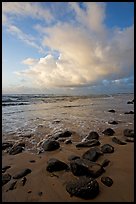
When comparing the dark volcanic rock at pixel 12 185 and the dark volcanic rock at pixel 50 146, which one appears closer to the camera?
the dark volcanic rock at pixel 12 185

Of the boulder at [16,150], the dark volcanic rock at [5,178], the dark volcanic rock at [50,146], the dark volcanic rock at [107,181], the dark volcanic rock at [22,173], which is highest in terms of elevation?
the dark volcanic rock at [50,146]

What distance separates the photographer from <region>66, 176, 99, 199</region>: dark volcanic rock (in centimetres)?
363

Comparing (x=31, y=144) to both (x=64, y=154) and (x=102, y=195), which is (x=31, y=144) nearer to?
(x=64, y=154)

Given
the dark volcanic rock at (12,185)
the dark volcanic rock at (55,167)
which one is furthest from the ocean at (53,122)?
the dark volcanic rock at (12,185)

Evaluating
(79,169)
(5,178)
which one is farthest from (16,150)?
(79,169)

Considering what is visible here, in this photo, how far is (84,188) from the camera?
12.1 ft

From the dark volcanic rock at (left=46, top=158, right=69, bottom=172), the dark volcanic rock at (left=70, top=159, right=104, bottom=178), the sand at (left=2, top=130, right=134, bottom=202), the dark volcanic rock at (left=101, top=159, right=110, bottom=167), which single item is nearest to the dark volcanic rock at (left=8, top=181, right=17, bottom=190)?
the sand at (left=2, top=130, right=134, bottom=202)

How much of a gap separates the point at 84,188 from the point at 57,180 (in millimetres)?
893

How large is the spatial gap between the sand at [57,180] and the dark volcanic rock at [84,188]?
0.27ft

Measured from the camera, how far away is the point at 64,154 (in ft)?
20.1

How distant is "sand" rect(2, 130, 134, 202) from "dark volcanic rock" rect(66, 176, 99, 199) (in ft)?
0.27

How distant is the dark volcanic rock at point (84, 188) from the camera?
3.63m

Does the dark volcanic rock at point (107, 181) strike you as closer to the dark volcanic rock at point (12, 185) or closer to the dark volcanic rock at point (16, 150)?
the dark volcanic rock at point (12, 185)

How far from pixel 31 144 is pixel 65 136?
163 centimetres
